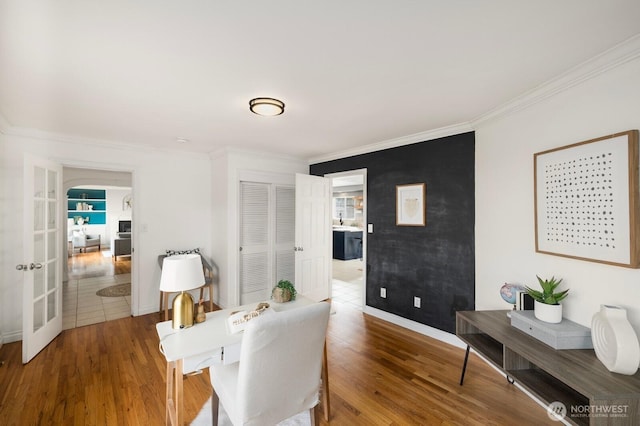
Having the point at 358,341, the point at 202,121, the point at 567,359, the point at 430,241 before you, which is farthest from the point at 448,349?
the point at 202,121

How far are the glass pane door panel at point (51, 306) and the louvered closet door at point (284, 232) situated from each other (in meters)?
2.71

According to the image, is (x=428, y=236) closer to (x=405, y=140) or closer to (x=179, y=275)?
(x=405, y=140)

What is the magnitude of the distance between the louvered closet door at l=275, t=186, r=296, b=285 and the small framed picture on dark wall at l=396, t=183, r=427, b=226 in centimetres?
190

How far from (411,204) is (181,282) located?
8.75 ft

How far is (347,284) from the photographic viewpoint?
5.44m

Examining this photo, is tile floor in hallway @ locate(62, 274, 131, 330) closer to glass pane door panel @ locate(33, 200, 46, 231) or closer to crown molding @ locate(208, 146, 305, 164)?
glass pane door panel @ locate(33, 200, 46, 231)

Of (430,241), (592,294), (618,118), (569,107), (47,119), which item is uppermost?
(47,119)

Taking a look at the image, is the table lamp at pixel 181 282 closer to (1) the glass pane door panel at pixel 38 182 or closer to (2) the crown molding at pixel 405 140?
(1) the glass pane door panel at pixel 38 182

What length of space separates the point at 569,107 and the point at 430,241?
174 centimetres

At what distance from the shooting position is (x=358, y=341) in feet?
10.2

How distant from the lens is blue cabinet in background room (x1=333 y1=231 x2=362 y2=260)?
7.93m

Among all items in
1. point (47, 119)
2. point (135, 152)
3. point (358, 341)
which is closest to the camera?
point (47, 119)

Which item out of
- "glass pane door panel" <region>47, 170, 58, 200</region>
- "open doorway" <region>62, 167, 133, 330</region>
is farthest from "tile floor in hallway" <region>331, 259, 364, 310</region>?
"glass pane door panel" <region>47, 170, 58, 200</region>

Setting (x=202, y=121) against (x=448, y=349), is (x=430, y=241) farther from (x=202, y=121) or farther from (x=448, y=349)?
(x=202, y=121)
